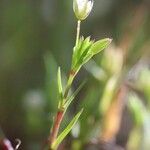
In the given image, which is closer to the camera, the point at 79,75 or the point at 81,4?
the point at 81,4

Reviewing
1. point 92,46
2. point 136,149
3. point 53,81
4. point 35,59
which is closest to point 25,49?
point 35,59

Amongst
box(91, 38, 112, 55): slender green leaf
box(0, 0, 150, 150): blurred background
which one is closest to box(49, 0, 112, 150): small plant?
box(91, 38, 112, 55): slender green leaf

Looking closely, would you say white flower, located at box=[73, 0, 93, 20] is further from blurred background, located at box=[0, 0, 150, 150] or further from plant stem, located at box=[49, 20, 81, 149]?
blurred background, located at box=[0, 0, 150, 150]

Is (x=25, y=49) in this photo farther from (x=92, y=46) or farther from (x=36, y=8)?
(x=92, y=46)

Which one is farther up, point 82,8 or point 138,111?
point 82,8

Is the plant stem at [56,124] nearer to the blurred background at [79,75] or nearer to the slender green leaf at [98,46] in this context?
the slender green leaf at [98,46]

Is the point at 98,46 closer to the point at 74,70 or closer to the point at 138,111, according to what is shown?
the point at 74,70

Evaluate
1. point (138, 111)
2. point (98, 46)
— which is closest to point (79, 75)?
point (138, 111)
